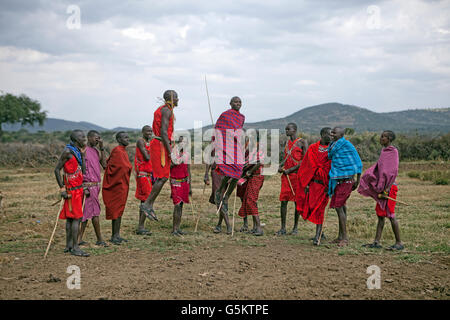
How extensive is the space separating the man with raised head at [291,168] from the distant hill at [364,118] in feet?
219

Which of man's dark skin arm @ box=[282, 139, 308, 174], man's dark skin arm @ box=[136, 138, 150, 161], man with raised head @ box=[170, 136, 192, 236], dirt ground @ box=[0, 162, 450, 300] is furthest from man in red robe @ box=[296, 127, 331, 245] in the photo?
man's dark skin arm @ box=[136, 138, 150, 161]

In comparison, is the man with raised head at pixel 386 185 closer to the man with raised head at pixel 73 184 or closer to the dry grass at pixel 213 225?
the dry grass at pixel 213 225

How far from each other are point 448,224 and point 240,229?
413 centimetres

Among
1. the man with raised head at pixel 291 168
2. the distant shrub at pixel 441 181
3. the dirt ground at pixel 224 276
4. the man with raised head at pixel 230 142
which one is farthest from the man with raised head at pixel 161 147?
the distant shrub at pixel 441 181

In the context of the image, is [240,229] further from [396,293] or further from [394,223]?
[396,293]

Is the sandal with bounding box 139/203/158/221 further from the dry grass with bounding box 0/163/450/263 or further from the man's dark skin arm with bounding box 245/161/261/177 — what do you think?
the man's dark skin arm with bounding box 245/161/261/177

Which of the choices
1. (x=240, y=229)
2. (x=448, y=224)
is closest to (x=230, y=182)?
(x=240, y=229)

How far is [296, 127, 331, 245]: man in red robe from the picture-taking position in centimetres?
691

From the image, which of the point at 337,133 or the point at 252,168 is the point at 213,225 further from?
the point at 337,133

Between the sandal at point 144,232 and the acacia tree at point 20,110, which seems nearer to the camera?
the sandal at point 144,232

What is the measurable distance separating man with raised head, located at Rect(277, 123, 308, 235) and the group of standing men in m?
0.02

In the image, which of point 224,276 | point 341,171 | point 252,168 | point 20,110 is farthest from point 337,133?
point 20,110

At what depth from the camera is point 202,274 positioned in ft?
17.1

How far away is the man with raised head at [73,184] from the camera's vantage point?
602cm
